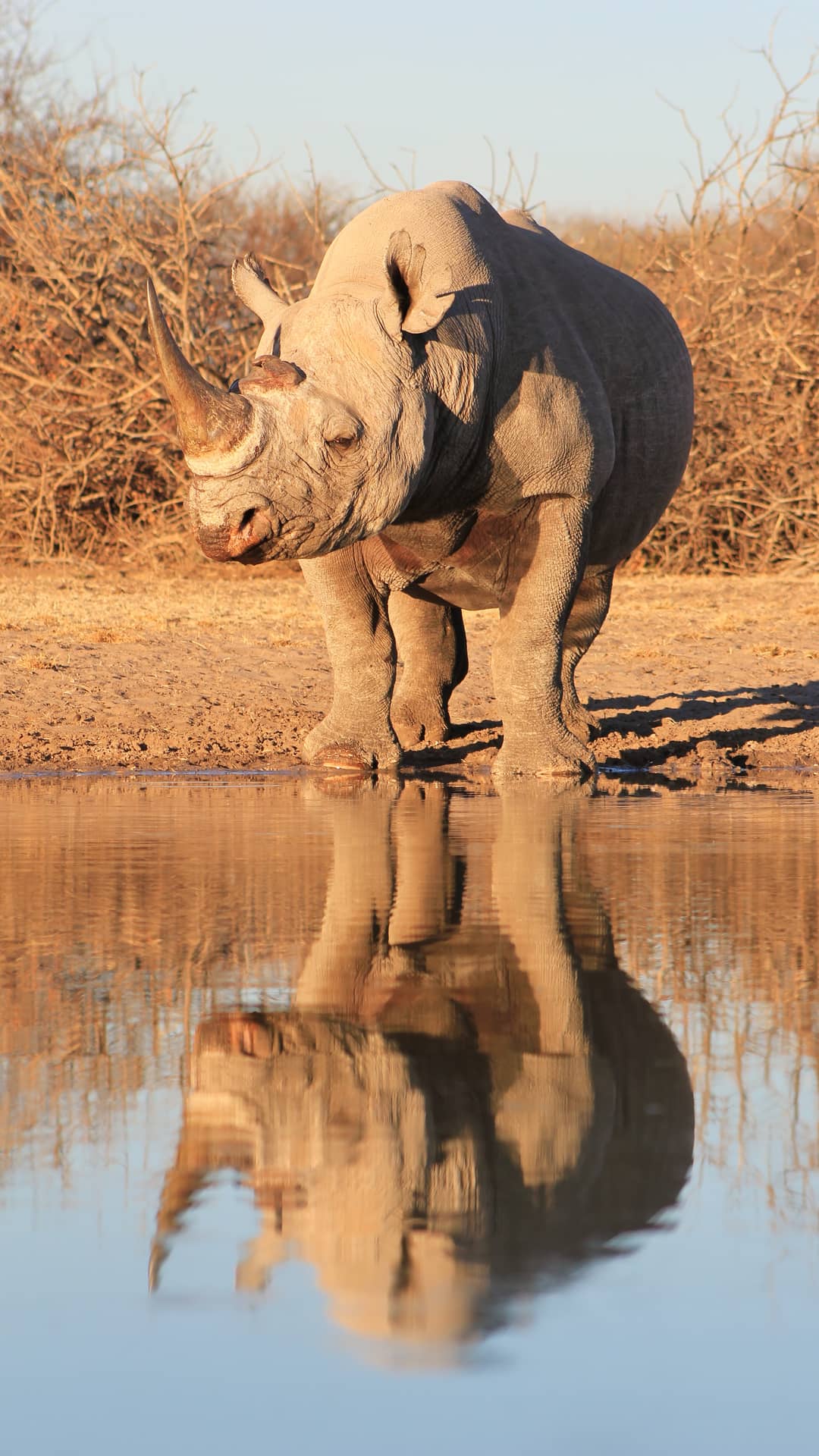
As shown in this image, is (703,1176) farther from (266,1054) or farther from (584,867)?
(584,867)

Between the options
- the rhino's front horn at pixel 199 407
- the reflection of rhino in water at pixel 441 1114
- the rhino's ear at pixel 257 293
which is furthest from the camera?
the rhino's ear at pixel 257 293

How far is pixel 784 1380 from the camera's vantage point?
204 centimetres

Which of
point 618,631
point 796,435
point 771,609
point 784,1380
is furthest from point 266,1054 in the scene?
point 796,435

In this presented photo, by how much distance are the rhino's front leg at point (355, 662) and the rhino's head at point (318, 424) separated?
3.06 feet

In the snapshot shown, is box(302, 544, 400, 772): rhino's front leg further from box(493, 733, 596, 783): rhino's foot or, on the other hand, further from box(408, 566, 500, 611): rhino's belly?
box(493, 733, 596, 783): rhino's foot

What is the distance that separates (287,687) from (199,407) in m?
3.44

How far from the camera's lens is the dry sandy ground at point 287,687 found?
28.0 ft

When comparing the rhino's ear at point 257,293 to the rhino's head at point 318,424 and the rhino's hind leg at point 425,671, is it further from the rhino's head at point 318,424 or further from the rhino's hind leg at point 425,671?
the rhino's hind leg at point 425,671

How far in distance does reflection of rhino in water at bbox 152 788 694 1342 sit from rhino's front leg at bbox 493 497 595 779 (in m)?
3.30

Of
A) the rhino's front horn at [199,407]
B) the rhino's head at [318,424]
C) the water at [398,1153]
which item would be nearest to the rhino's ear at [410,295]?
the rhino's head at [318,424]

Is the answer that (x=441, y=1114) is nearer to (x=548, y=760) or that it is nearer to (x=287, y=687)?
(x=548, y=760)

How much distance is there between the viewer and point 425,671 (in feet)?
29.8

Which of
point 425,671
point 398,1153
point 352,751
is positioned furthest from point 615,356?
point 398,1153

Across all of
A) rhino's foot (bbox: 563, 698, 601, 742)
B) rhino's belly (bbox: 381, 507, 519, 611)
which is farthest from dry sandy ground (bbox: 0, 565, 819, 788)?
rhino's belly (bbox: 381, 507, 519, 611)
